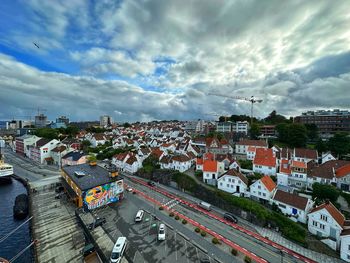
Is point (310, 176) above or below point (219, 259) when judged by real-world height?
above

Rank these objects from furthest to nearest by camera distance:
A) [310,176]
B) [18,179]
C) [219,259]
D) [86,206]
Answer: [18,179], [310,176], [86,206], [219,259]

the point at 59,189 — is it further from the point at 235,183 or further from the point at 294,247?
the point at 294,247

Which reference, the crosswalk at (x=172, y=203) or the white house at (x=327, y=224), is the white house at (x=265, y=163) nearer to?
the white house at (x=327, y=224)

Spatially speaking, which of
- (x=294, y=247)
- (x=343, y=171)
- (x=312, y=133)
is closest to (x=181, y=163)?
(x=294, y=247)

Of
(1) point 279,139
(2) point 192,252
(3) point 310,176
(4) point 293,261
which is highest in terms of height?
(1) point 279,139

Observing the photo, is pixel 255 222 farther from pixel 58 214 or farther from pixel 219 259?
pixel 58 214

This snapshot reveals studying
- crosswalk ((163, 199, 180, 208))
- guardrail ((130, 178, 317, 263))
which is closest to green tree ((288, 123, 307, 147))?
guardrail ((130, 178, 317, 263))

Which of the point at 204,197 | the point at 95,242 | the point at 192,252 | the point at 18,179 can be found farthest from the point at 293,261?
the point at 18,179
